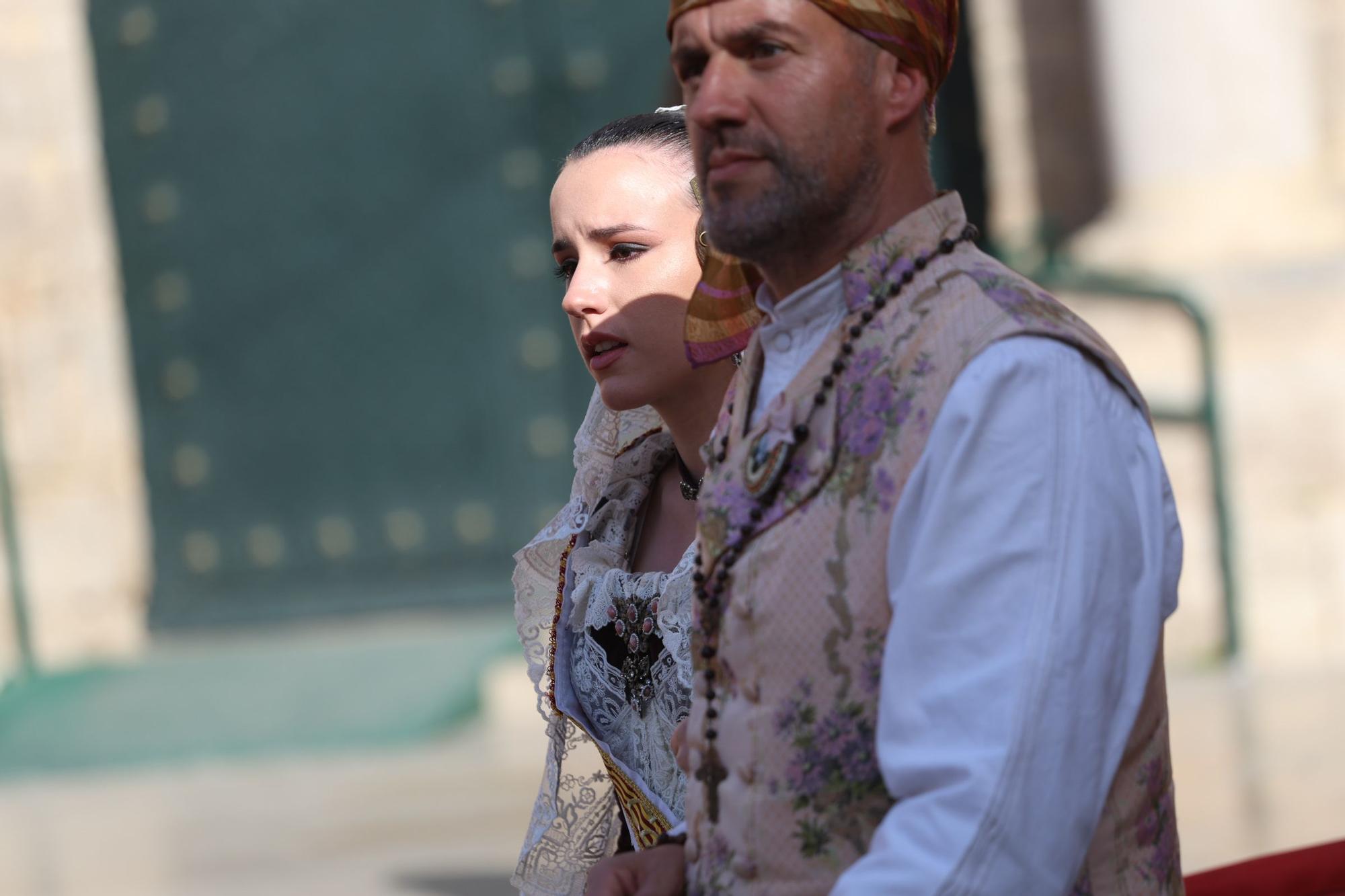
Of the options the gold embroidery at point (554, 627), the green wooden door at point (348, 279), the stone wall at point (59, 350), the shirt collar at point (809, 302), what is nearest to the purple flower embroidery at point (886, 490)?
the shirt collar at point (809, 302)

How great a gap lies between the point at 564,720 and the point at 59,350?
16.8 feet

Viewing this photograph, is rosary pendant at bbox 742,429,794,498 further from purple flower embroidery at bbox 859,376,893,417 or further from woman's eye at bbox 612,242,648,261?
woman's eye at bbox 612,242,648,261

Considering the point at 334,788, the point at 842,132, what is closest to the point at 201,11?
the point at 334,788

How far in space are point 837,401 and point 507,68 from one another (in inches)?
211

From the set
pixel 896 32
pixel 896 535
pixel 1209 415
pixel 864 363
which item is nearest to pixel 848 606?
pixel 896 535

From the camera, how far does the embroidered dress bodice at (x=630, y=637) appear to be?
187 centimetres

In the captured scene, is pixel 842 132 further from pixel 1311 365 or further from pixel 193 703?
pixel 193 703

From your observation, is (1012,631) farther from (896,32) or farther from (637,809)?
(637,809)

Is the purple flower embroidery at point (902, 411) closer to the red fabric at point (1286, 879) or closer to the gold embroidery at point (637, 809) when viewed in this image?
the gold embroidery at point (637, 809)

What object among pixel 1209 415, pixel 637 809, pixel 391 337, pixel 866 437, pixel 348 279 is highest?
pixel 866 437

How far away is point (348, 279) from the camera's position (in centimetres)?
657

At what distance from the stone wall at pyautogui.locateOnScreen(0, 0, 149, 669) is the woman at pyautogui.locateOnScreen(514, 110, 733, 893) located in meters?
Result: 4.92

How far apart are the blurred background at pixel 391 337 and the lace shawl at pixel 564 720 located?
3012mm

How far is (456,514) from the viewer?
6512 mm
